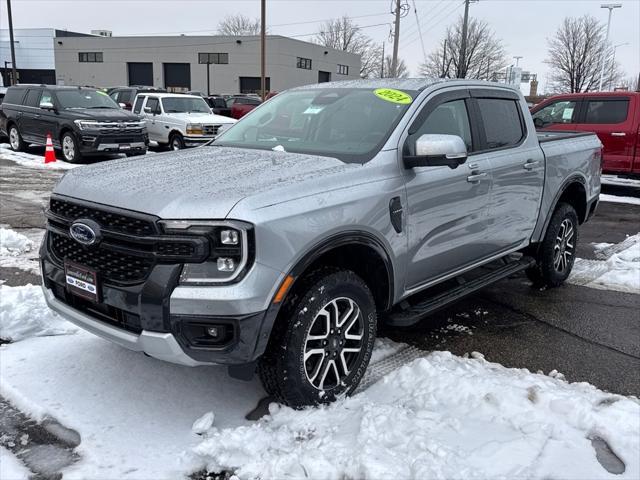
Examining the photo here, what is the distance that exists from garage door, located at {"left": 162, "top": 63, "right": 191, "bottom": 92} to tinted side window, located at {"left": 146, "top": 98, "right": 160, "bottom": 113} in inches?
1821

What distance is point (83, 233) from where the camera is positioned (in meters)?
3.05

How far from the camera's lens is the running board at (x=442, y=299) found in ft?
12.5

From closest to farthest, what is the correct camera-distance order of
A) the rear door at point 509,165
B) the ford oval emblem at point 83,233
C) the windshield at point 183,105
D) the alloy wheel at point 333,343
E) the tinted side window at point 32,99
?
the ford oval emblem at point 83,233 → the alloy wheel at point 333,343 → the rear door at point 509,165 → the tinted side window at point 32,99 → the windshield at point 183,105

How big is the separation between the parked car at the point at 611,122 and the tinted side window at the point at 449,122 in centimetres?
744

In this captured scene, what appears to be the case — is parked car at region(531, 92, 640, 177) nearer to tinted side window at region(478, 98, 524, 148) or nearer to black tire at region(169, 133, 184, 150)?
tinted side window at region(478, 98, 524, 148)

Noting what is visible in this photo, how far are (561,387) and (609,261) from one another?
3.62 m

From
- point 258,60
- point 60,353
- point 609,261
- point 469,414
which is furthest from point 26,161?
point 258,60

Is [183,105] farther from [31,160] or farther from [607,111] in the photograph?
[607,111]

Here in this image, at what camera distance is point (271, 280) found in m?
2.85

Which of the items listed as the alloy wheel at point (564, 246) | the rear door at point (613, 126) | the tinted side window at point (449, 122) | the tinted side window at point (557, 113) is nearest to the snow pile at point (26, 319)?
the tinted side window at point (449, 122)

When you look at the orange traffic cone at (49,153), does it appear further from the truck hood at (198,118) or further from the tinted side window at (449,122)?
the tinted side window at (449,122)

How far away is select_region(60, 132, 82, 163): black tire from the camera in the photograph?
13925mm

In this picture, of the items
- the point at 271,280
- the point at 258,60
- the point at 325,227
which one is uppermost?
the point at 258,60

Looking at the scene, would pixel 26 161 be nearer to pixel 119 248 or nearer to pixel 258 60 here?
pixel 119 248
